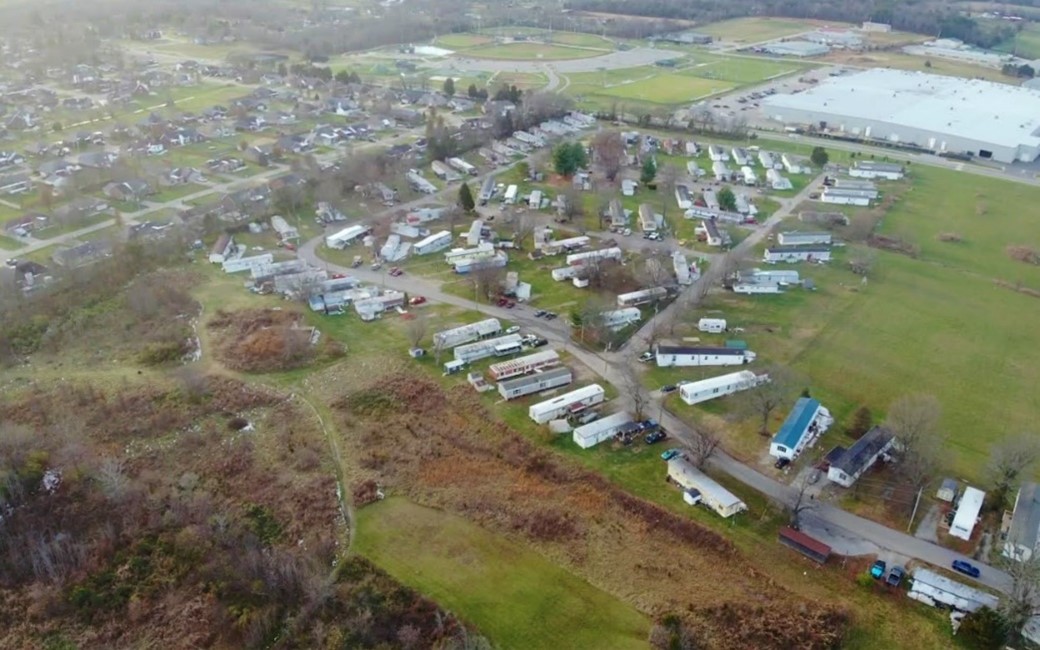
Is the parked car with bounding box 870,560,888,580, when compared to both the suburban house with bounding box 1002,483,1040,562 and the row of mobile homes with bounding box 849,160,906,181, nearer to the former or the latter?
the suburban house with bounding box 1002,483,1040,562

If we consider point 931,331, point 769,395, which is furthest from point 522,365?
point 931,331

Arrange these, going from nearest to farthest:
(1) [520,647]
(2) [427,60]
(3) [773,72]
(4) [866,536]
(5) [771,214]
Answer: (1) [520,647] → (4) [866,536] → (5) [771,214] → (3) [773,72] → (2) [427,60]

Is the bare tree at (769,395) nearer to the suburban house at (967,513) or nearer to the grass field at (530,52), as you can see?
the suburban house at (967,513)

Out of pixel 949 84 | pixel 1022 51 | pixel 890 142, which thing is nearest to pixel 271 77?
pixel 890 142

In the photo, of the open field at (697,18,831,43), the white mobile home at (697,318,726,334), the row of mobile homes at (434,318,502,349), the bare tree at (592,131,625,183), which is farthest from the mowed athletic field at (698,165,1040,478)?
the open field at (697,18,831,43)

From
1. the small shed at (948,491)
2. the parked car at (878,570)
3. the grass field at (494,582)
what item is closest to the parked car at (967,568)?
the parked car at (878,570)

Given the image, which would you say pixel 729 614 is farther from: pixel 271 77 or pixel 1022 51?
pixel 1022 51
